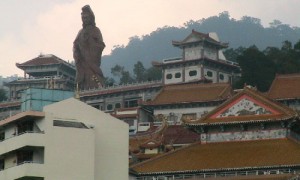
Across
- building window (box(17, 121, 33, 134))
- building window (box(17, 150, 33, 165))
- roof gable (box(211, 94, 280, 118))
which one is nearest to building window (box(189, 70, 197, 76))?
roof gable (box(211, 94, 280, 118))

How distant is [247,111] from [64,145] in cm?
1784

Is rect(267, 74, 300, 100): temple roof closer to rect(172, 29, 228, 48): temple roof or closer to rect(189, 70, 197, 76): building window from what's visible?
rect(189, 70, 197, 76): building window

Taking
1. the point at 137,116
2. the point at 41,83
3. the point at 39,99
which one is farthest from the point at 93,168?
the point at 41,83

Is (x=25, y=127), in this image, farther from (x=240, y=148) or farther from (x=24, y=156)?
(x=240, y=148)

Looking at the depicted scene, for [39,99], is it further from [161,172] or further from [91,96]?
[91,96]

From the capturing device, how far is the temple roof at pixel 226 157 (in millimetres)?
56438

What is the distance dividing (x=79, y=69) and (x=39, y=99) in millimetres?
69835

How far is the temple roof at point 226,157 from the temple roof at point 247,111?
69.8 inches

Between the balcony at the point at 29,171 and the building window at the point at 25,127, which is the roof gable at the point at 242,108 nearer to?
the building window at the point at 25,127

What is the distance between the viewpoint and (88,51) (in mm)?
124250

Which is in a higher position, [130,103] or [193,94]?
[193,94]

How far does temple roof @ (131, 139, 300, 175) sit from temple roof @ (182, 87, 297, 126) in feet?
5.82

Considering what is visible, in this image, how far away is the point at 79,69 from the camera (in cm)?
12300

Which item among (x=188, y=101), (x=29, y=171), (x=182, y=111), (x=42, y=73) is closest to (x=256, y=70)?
(x=188, y=101)
